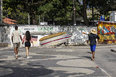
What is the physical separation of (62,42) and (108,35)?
6.20 metres

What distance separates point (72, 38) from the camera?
78.4 ft

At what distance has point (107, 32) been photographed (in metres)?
24.8

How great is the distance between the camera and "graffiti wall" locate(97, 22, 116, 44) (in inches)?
968

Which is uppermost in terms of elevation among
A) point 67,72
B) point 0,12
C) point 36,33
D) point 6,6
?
point 6,6

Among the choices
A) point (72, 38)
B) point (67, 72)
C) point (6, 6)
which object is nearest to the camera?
point (67, 72)

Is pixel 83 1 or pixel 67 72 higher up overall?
pixel 83 1

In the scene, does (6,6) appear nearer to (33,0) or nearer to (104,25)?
(33,0)

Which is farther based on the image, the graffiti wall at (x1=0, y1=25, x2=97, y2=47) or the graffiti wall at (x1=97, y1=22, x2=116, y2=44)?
the graffiti wall at (x1=97, y1=22, x2=116, y2=44)

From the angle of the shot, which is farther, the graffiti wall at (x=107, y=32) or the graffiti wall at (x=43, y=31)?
the graffiti wall at (x=107, y=32)

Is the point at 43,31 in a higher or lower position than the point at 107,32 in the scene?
higher

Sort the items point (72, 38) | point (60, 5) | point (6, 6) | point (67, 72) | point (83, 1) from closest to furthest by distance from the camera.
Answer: point (67, 72)
point (72, 38)
point (60, 5)
point (6, 6)
point (83, 1)

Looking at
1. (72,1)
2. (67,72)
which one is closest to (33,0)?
(72,1)

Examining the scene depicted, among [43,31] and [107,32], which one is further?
[107,32]

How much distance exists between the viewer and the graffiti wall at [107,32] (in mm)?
24594
